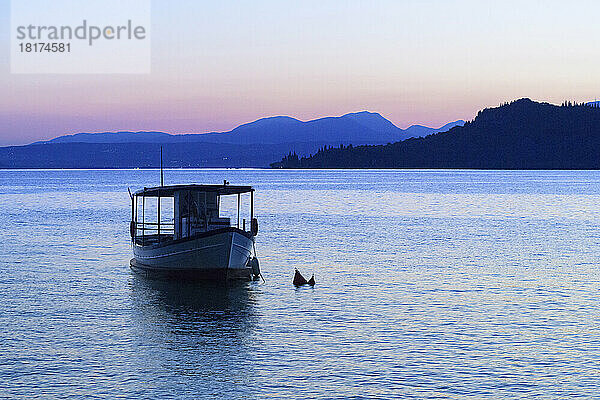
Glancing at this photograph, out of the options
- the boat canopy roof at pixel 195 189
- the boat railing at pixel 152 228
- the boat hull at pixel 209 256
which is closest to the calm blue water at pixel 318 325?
the boat hull at pixel 209 256

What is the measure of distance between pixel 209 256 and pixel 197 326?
10012mm

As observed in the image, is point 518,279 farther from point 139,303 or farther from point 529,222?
point 529,222

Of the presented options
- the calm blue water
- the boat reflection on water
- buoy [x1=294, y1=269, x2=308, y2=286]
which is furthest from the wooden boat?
buoy [x1=294, y1=269, x2=308, y2=286]

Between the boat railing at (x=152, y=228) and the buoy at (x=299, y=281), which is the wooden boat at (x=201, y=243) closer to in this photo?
the boat railing at (x=152, y=228)

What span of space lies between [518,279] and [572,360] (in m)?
20.3

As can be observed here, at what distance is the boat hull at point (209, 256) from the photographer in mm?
43156

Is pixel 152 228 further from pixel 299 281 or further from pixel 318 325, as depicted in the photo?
pixel 318 325

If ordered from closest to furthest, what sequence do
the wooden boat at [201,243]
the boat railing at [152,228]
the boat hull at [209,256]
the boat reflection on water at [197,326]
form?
the boat reflection on water at [197,326] < the boat hull at [209,256] < the wooden boat at [201,243] < the boat railing at [152,228]

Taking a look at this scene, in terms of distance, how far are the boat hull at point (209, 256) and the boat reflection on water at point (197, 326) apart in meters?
0.65

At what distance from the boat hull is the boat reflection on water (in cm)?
65

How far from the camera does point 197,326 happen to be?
112ft

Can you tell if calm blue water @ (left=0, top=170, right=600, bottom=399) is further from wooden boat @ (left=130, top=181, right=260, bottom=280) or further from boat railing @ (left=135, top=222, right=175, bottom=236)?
boat railing @ (left=135, top=222, right=175, bottom=236)

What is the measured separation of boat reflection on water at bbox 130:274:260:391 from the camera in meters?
27.2

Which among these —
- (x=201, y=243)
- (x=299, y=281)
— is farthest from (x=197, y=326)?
(x=299, y=281)
